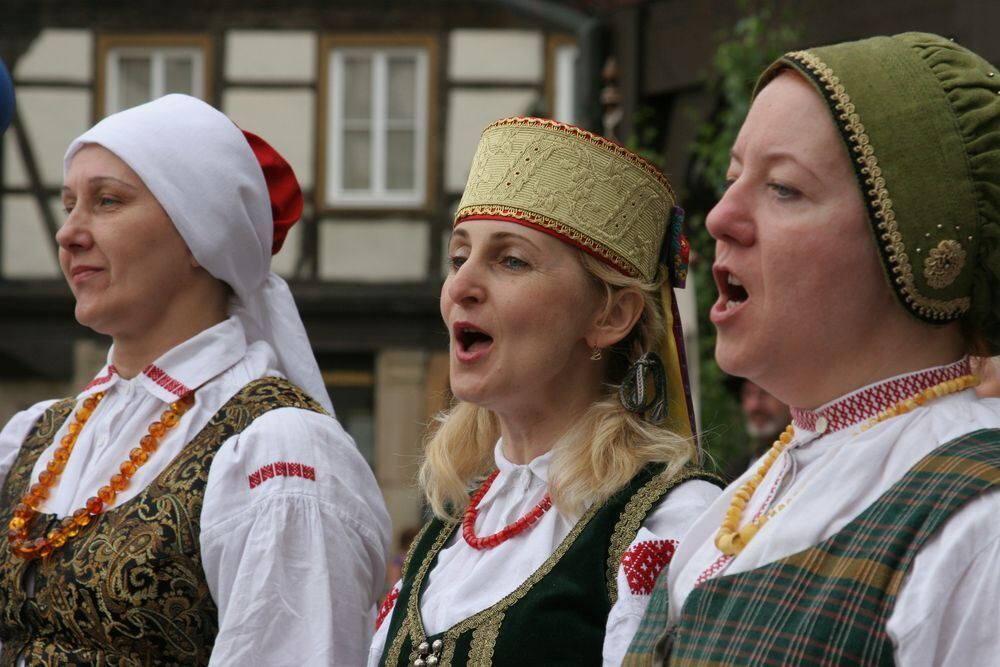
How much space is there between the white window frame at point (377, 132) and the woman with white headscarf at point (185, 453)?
11497mm

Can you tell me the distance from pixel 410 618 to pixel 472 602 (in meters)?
0.14

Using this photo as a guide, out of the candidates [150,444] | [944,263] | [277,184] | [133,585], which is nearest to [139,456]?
[150,444]

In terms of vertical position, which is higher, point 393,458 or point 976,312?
point 976,312

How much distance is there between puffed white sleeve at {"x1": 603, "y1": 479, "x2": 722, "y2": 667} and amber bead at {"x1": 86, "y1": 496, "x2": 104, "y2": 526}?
1.06 meters

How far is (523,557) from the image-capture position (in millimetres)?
2752

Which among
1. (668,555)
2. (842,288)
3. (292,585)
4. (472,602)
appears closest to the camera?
(842,288)

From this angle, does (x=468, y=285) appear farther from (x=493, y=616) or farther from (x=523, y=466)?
(x=493, y=616)

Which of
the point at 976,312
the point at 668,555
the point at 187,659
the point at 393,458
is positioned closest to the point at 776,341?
the point at 976,312

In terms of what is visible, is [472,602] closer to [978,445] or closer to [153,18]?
[978,445]

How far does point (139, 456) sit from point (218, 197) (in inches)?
21.6

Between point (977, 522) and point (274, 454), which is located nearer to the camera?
point (977, 522)

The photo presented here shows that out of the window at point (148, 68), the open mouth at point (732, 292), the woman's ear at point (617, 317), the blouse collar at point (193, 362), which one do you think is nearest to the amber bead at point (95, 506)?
the blouse collar at point (193, 362)

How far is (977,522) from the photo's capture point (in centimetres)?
182

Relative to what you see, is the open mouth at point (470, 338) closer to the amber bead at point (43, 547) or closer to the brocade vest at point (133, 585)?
the brocade vest at point (133, 585)
